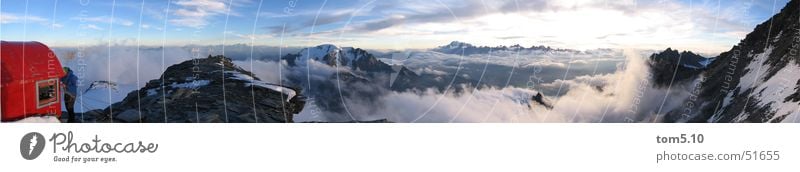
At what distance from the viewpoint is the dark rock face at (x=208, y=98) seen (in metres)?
5.24

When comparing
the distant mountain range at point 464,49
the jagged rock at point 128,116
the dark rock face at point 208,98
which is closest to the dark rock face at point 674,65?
the distant mountain range at point 464,49

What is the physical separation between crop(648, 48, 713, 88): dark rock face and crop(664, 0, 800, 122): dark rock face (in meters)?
0.10

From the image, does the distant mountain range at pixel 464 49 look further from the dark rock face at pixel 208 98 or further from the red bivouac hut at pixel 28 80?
the red bivouac hut at pixel 28 80

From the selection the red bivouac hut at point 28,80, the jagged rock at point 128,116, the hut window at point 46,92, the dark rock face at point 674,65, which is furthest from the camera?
the dark rock face at point 674,65

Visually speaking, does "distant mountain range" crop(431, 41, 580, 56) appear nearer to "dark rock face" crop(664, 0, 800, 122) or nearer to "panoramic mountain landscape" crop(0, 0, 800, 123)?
"panoramic mountain landscape" crop(0, 0, 800, 123)

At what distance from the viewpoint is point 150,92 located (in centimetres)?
535

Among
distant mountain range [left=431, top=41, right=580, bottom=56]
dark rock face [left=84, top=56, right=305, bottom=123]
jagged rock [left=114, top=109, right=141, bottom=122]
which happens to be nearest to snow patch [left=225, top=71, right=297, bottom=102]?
dark rock face [left=84, top=56, right=305, bottom=123]

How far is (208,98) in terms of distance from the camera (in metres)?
5.37

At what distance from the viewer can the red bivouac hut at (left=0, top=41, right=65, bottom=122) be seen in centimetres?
471

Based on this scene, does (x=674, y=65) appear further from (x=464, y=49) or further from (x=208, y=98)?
(x=208, y=98)
